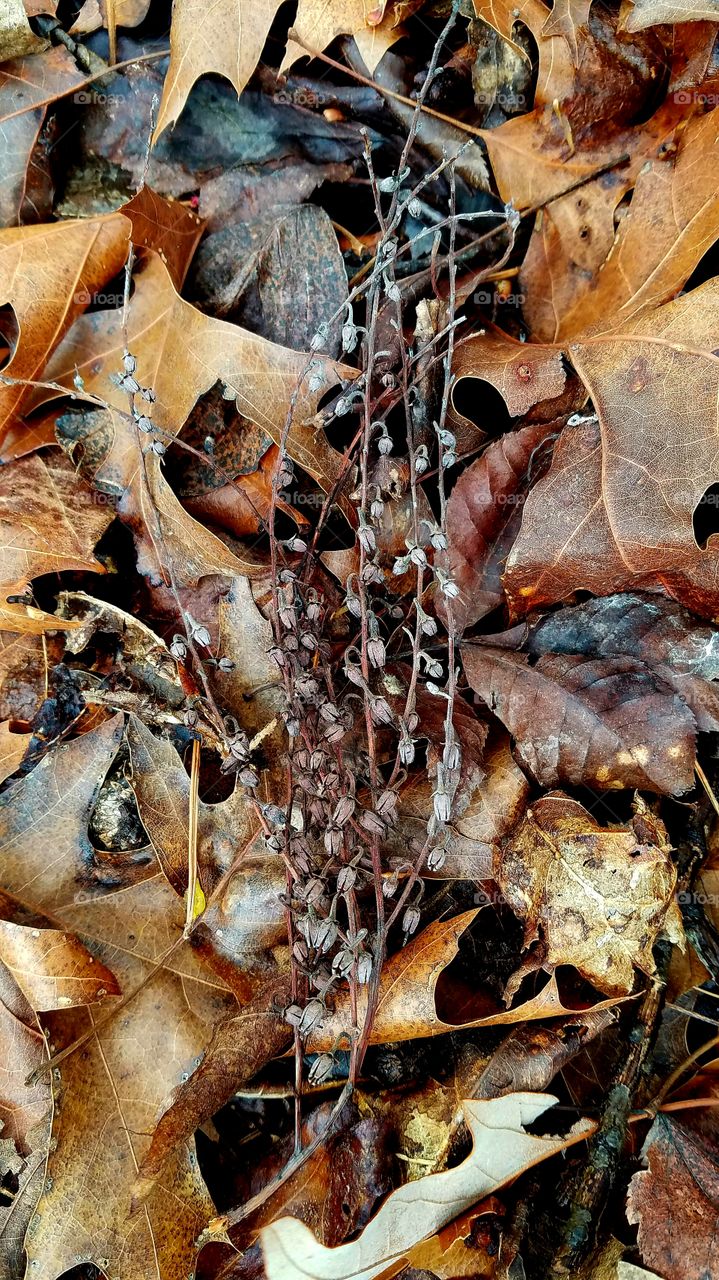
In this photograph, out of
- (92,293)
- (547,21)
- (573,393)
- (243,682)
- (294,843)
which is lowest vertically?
(294,843)

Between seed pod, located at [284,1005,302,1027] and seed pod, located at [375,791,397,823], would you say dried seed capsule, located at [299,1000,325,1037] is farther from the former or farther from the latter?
seed pod, located at [375,791,397,823]

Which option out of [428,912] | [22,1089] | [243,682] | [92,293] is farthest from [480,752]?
[92,293]

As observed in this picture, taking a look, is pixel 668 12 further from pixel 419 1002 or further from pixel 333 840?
pixel 419 1002

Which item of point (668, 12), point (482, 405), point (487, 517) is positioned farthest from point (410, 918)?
point (668, 12)

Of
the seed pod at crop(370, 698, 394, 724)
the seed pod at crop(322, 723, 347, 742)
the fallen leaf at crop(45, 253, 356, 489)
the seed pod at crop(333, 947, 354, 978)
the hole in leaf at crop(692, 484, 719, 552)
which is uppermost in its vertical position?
the fallen leaf at crop(45, 253, 356, 489)

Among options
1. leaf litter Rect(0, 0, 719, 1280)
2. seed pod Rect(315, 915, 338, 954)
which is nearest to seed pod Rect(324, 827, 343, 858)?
leaf litter Rect(0, 0, 719, 1280)

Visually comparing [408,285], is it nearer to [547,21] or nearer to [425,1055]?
[547,21]

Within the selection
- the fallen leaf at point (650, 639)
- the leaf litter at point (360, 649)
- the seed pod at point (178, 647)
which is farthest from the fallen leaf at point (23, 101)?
the fallen leaf at point (650, 639)
